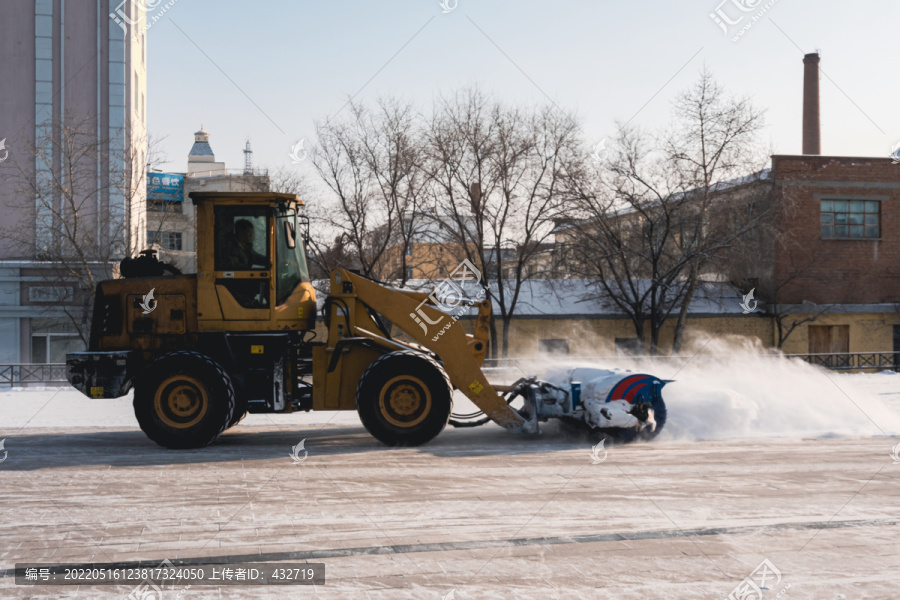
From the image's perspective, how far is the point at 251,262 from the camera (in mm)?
10273

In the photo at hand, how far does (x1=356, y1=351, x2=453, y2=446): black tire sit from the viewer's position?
33.4 ft

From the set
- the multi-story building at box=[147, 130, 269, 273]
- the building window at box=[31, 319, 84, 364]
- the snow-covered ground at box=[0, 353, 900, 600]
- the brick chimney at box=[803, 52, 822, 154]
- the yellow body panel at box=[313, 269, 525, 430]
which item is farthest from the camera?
the brick chimney at box=[803, 52, 822, 154]

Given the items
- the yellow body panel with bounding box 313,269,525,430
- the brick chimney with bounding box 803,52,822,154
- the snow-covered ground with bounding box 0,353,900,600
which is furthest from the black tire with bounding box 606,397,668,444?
the brick chimney with bounding box 803,52,822,154

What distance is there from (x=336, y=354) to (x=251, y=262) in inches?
65.0

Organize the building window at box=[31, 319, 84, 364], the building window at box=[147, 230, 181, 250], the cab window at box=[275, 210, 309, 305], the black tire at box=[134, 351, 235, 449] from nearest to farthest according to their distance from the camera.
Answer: the black tire at box=[134, 351, 235, 449] < the cab window at box=[275, 210, 309, 305] < the building window at box=[147, 230, 181, 250] < the building window at box=[31, 319, 84, 364]

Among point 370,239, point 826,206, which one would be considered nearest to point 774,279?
point 826,206

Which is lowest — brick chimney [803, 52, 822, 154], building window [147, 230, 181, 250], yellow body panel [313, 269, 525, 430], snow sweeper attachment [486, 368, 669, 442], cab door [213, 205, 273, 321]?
snow sweeper attachment [486, 368, 669, 442]

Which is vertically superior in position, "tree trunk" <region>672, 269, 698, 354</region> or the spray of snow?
"tree trunk" <region>672, 269, 698, 354</region>

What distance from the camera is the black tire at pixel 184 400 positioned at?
10.0m

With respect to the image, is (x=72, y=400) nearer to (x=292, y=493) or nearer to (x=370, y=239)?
(x=292, y=493)

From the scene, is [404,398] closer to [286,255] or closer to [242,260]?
[286,255]

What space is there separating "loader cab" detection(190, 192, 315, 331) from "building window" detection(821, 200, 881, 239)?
3421cm

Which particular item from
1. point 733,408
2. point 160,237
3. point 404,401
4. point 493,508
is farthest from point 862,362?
point 493,508

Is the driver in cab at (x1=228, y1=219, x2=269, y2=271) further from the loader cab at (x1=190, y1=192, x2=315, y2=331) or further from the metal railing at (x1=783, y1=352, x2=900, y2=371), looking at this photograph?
the metal railing at (x1=783, y1=352, x2=900, y2=371)
